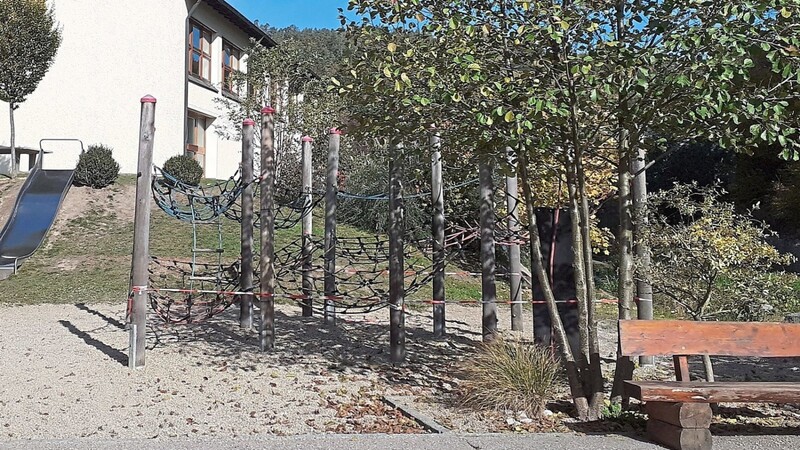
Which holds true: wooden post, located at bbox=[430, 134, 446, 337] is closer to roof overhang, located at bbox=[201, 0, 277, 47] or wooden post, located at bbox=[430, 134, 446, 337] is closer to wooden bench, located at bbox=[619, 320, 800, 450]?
wooden bench, located at bbox=[619, 320, 800, 450]

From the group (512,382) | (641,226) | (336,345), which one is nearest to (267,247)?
(336,345)

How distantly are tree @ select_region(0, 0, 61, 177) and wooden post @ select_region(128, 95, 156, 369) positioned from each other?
14.4m

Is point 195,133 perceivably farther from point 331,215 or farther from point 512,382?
point 512,382

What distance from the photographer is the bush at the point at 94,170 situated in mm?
19641

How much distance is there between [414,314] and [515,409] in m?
6.24

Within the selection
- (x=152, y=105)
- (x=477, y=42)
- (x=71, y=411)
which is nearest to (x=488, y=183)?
(x=477, y=42)

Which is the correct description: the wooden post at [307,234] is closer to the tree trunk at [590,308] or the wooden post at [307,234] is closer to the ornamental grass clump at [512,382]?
the ornamental grass clump at [512,382]

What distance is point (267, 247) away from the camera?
27.8ft

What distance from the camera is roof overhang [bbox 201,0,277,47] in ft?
90.1

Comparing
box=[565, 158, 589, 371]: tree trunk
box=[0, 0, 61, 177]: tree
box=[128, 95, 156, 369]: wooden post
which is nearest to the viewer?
box=[565, 158, 589, 371]: tree trunk

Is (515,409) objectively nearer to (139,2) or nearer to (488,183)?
(488,183)

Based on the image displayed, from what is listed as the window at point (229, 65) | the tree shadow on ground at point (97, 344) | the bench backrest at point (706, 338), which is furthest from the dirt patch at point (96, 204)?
the bench backrest at point (706, 338)

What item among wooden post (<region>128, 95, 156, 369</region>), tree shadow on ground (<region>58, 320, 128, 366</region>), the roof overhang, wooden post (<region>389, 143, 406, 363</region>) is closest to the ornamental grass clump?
wooden post (<region>389, 143, 406, 363</region>)

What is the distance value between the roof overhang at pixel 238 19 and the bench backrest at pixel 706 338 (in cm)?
2457
